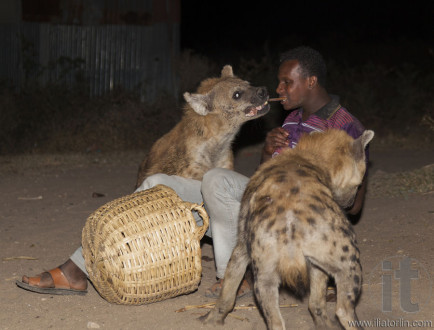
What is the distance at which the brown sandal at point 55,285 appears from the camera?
10.6ft

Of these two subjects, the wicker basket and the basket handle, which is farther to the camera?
the basket handle

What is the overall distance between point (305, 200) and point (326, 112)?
1057 mm

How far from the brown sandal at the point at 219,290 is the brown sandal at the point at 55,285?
662 mm

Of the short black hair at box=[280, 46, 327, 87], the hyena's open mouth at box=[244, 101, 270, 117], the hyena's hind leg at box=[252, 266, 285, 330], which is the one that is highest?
the short black hair at box=[280, 46, 327, 87]

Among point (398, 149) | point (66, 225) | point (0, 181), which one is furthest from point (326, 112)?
point (398, 149)

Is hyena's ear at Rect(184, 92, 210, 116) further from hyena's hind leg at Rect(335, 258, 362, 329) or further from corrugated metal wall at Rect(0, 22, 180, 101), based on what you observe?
corrugated metal wall at Rect(0, 22, 180, 101)

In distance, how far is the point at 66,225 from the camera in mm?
4562

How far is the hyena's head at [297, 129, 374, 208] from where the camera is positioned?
287 cm

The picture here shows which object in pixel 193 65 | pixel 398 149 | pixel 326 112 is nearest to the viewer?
pixel 326 112

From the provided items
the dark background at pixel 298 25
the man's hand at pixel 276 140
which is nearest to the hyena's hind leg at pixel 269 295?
the man's hand at pixel 276 140

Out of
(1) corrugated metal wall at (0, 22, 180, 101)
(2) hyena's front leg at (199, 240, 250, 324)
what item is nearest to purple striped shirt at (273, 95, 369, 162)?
(2) hyena's front leg at (199, 240, 250, 324)

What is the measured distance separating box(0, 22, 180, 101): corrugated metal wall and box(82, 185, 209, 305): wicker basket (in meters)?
6.25

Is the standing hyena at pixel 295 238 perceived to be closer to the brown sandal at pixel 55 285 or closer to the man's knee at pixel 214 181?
the man's knee at pixel 214 181

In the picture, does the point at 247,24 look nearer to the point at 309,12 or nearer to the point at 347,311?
the point at 309,12
